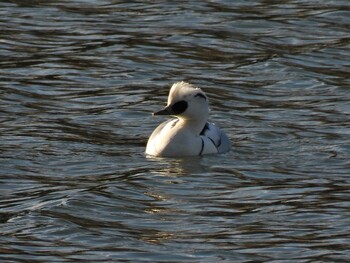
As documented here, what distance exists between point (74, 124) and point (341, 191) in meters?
4.12

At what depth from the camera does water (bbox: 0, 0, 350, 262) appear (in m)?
12.3

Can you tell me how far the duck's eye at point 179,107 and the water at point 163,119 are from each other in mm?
538

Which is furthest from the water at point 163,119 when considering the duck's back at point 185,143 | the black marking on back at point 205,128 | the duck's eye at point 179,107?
the duck's eye at point 179,107

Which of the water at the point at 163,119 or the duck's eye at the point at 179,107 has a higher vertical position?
the duck's eye at the point at 179,107

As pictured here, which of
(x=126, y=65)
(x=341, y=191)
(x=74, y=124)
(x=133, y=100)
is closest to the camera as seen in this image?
(x=341, y=191)

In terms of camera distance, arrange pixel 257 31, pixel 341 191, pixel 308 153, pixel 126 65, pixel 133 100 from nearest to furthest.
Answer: pixel 341 191 < pixel 308 153 < pixel 133 100 < pixel 126 65 < pixel 257 31

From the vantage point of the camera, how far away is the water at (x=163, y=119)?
12320 mm

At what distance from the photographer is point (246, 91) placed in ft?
61.6

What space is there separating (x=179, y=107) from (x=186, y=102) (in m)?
0.09

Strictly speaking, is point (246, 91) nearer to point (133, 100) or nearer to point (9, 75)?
point (133, 100)

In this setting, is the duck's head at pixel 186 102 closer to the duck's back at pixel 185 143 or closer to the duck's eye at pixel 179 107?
the duck's eye at pixel 179 107

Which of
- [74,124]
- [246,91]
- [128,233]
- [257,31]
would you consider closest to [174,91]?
[74,124]

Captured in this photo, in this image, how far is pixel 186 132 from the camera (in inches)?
643

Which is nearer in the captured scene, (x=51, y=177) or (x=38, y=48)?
(x=51, y=177)
